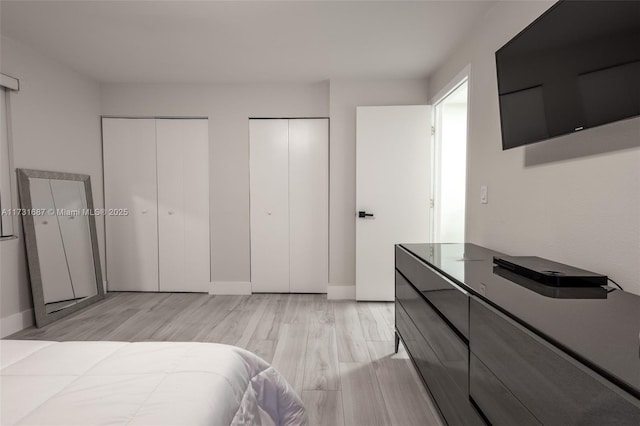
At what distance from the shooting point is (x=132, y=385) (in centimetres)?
90

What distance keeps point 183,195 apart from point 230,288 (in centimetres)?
125

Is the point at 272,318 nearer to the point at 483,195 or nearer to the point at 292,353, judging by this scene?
the point at 292,353

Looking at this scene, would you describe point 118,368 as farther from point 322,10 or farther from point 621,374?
point 322,10

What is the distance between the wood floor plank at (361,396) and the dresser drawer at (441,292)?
2.19ft

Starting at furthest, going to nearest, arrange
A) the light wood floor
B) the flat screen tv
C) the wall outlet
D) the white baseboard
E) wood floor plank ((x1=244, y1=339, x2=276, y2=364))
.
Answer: the white baseboard < wood floor plank ((x1=244, y1=339, x2=276, y2=364)) < the wall outlet < the light wood floor < the flat screen tv

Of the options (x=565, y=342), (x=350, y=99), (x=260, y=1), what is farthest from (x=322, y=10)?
(x=565, y=342)

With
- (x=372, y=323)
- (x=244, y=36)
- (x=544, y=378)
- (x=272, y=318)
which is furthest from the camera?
(x=272, y=318)

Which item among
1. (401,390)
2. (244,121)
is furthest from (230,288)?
(401,390)

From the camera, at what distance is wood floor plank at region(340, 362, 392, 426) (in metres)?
1.65

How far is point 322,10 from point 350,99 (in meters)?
1.43

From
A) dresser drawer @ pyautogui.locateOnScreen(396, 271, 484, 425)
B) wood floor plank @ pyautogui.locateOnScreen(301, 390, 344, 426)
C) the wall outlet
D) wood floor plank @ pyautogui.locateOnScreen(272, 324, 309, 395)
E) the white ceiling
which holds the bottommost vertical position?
wood floor plank @ pyautogui.locateOnScreen(301, 390, 344, 426)

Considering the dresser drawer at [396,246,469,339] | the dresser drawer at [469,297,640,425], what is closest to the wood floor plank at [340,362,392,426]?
the dresser drawer at [396,246,469,339]

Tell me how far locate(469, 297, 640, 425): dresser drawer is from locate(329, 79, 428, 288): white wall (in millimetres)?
2617

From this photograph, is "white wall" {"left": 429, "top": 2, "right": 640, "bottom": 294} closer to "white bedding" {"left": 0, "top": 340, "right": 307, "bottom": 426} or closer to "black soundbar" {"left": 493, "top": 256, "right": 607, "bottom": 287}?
"black soundbar" {"left": 493, "top": 256, "right": 607, "bottom": 287}
